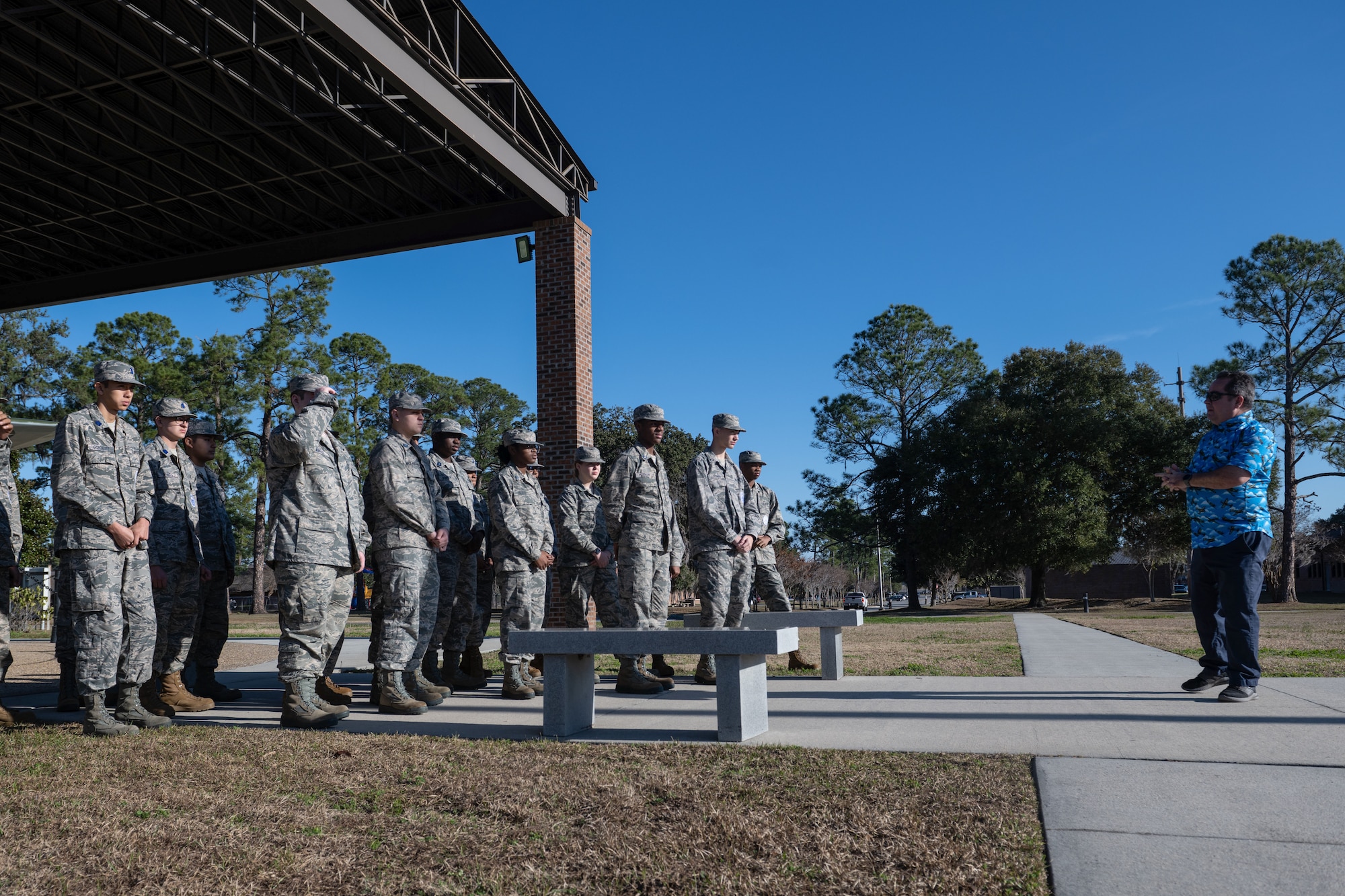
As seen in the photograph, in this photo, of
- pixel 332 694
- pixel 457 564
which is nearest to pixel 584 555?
pixel 457 564

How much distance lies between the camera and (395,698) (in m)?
5.78

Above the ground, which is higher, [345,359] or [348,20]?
[345,359]

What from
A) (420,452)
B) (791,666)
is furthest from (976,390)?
(420,452)

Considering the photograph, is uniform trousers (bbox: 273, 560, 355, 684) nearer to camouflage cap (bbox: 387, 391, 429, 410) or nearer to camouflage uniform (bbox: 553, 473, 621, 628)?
camouflage cap (bbox: 387, 391, 429, 410)

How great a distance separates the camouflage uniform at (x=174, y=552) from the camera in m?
6.61

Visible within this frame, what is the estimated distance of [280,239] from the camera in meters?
16.8

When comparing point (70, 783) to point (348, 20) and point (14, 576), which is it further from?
point (348, 20)

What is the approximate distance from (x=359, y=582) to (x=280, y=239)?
2607 cm

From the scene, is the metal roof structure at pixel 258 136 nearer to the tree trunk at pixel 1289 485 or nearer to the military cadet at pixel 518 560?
the military cadet at pixel 518 560

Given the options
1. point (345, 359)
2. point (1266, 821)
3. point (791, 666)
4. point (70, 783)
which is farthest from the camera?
point (345, 359)

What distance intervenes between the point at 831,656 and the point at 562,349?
7749mm

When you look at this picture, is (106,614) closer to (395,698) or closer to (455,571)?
(395,698)

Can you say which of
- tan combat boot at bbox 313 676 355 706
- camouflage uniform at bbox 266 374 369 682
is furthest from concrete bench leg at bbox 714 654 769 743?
tan combat boot at bbox 313 676 355 706

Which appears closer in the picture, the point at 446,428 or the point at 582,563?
the point at 582,563
